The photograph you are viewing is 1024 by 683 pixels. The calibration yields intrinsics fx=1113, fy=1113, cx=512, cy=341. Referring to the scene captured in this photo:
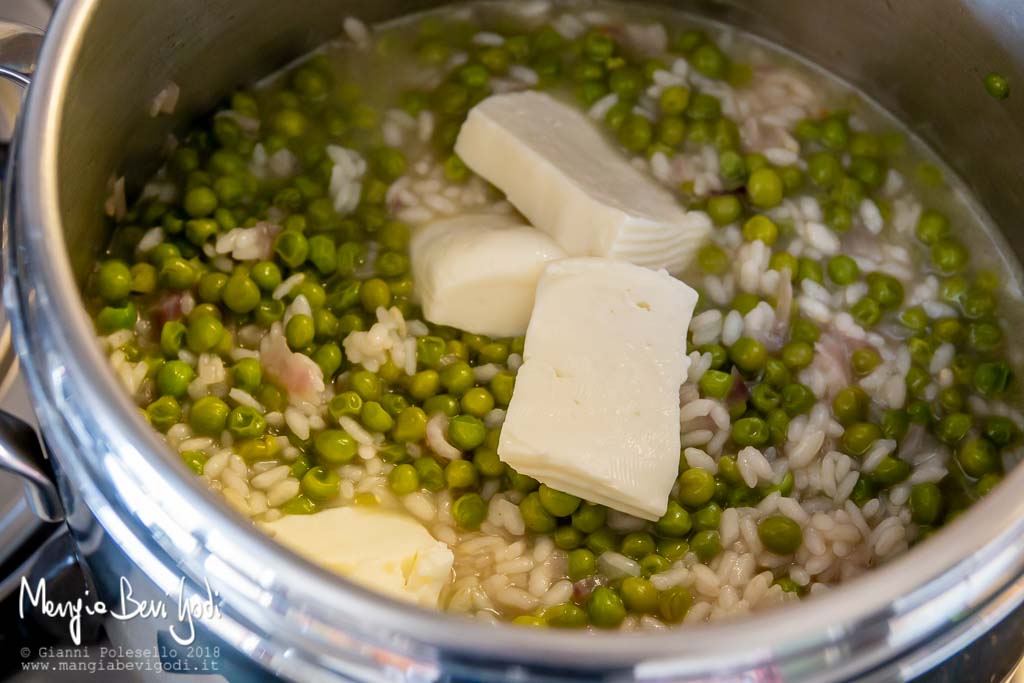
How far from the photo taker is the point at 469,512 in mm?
2020

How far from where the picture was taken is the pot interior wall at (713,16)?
6.77ft

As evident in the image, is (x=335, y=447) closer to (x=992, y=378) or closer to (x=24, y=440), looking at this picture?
(x=24, y=440)

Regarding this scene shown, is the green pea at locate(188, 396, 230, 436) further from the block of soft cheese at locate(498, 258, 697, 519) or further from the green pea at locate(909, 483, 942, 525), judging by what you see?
the green pea at locate(909, 483, 942, 525)

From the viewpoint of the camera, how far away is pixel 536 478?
6.57 feet

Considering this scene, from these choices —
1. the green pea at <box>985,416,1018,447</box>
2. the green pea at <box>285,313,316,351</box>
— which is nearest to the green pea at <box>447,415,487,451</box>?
the green pea at <box>285,313,316,351</box>

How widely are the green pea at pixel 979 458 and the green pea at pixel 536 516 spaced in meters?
0.81

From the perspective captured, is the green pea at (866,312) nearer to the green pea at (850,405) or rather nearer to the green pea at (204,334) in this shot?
the green pea at (850,405)

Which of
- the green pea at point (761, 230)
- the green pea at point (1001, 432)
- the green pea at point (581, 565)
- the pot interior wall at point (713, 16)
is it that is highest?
the pot interior wall at point (713, 16)

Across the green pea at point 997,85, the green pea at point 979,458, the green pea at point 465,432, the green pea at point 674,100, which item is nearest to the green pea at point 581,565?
the green pea at point 465,432

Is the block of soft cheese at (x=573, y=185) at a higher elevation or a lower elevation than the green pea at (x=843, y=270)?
higher

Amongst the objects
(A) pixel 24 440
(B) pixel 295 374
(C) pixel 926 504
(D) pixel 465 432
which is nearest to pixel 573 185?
(D) pixel 465 432

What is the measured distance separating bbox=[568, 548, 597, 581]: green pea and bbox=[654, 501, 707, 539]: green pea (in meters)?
0.14

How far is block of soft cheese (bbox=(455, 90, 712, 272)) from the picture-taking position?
2.26 meters

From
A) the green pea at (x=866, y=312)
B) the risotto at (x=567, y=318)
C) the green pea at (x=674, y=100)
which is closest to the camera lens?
the risotto at (x=567, y=318)
